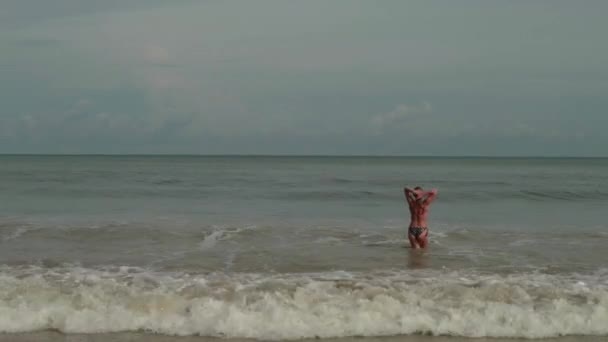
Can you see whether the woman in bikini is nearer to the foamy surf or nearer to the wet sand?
the foamy surf

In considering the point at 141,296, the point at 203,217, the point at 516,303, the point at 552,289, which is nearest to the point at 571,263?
the point at 552,289

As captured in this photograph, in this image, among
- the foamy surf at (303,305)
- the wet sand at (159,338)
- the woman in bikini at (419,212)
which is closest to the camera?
the wet sand at (159,338)

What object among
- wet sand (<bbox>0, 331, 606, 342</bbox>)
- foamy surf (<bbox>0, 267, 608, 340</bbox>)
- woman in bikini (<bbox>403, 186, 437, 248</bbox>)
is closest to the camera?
wet sand (<bbox>0, 331, 606, 342</bbox>)

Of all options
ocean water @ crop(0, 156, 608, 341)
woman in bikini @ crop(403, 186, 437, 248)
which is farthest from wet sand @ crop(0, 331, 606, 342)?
woman in bikini @ crop(403, 186, 437, 248)

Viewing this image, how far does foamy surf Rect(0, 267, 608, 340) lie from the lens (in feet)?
23.6

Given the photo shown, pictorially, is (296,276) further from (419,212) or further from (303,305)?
(419,212)

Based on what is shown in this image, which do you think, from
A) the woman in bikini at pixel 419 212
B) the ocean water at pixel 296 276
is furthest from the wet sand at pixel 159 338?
the woman in bikini at pixel 419 212

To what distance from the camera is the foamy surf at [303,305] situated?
23.6 ft

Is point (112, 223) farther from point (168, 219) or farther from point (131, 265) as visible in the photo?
point (131, 265)

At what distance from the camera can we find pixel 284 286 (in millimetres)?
8945

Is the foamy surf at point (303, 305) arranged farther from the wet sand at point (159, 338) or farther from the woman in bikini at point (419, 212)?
the woman in bikini at point (419, 212)

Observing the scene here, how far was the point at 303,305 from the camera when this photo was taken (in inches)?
309

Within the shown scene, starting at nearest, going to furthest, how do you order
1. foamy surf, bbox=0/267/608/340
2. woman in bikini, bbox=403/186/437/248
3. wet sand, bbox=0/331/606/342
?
wet sand, bbox=0/331/606/342 < foamy surf, bbox=0/267/608/340 < woman in bikini, bbox=403/186/437/248

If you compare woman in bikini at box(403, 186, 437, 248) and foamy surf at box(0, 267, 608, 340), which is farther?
woman in bikini at box(403, 186, 437, 248)
